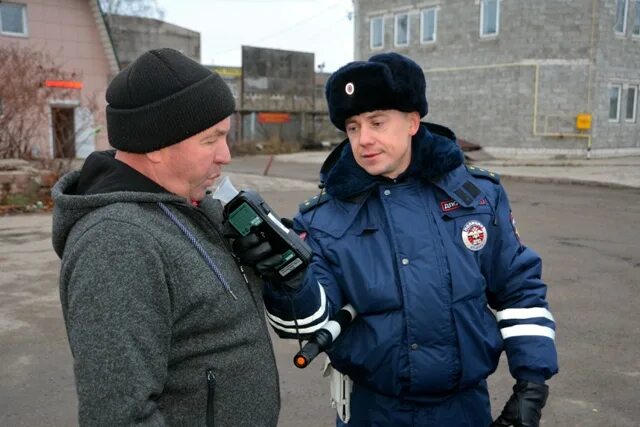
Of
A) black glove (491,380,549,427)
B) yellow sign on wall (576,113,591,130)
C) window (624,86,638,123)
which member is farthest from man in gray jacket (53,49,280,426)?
window (624,86,638,123)

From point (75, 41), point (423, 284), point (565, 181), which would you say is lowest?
point (565, 181)

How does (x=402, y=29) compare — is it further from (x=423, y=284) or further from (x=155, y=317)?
(x=155, y=317)

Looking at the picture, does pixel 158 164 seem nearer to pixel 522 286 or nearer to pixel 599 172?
pixel 522 286

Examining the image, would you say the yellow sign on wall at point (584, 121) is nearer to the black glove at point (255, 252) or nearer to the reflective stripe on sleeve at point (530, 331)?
the reflective stripe on sleeve at point (530, 331)

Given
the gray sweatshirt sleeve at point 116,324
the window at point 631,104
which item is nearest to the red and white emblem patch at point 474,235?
the gray sweatshirt sleeve at point 116,324

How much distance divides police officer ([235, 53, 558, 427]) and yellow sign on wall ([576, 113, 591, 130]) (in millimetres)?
22460

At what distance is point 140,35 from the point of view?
35.4m

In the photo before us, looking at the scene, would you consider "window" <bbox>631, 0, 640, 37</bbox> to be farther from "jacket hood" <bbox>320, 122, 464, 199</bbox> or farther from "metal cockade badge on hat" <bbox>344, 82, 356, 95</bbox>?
"metal cockade badge on hat" <bbox>344, 82, 356, 95</bbox>

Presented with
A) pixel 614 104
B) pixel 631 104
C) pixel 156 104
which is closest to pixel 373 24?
pixel 614 104

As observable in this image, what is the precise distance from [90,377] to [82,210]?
440mm

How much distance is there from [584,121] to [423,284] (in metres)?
22.9

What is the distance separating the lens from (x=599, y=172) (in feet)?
59.3

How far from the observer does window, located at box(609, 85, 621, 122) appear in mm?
23634

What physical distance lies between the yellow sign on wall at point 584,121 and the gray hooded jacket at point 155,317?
76.6 ft
